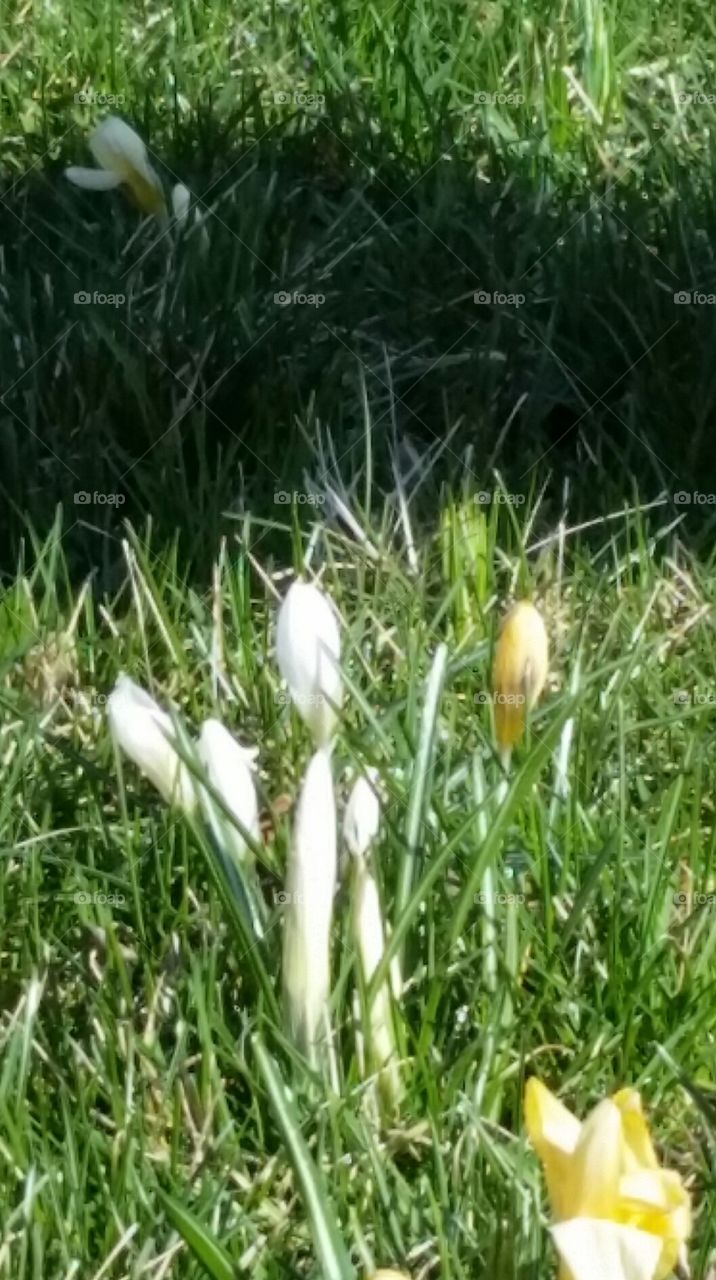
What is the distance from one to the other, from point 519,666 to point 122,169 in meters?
1.10

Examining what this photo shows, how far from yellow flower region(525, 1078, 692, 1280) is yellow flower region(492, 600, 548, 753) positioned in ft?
1.37

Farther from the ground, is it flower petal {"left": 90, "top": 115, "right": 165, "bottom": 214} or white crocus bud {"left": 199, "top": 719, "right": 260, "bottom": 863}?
flower petal {"left": 90, "top": 115, "right": 165, "bottom": 214}

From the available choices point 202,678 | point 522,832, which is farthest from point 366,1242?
point 202,678

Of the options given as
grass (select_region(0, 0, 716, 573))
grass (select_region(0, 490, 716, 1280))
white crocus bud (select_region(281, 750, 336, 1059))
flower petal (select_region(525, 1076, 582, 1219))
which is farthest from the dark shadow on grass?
flower petal (select_region(525, 1076, 582, 1219))

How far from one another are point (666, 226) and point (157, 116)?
2.21 feet

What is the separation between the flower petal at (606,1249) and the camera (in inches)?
33.0

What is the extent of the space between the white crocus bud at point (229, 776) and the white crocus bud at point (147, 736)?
27 mm

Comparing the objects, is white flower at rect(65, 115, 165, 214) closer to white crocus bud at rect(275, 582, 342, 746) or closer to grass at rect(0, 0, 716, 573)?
grass at rect(0, 0, 716, 573)

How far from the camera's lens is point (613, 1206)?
854mm

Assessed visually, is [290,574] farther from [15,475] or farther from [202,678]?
[15,475]

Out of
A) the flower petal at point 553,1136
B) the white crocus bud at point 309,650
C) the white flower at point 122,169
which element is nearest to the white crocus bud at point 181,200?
the white flower at point 122,169

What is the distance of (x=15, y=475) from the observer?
185cm

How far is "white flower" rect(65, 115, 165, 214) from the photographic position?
82.6 inches

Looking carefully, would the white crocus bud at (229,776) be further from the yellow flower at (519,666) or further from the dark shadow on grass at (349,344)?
the dark shadow on grass at (349,344)
